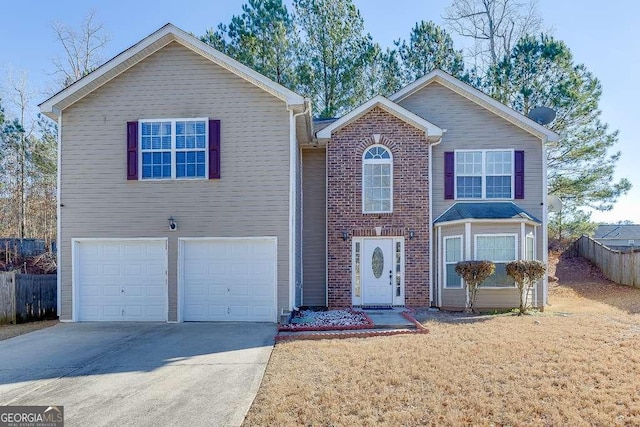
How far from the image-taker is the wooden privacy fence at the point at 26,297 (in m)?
11.2

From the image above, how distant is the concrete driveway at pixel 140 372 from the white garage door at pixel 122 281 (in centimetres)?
70

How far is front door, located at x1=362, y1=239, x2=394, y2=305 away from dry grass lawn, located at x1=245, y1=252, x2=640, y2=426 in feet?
10.9

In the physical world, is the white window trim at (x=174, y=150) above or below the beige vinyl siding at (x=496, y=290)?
above

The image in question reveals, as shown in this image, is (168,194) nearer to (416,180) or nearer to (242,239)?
(242,239)

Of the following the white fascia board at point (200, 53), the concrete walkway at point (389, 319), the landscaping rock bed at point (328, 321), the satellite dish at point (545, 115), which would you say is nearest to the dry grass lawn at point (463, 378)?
the concrete walkway at point (389, 319)

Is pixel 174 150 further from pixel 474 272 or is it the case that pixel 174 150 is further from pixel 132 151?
pixel 474 272

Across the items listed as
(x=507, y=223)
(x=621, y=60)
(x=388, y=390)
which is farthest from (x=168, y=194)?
(x=621, y=60)

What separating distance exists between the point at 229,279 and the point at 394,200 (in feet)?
17.7

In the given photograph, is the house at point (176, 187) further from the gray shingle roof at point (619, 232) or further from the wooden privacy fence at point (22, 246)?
the gray shingle roof at point (619, 232)

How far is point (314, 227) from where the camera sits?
1341 centimetres

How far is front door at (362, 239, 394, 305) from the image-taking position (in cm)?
1291

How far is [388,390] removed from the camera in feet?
18.6

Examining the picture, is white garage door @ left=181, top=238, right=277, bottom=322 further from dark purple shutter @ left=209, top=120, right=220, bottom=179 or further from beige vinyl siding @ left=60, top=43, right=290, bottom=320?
dark purple shutter @ left=209, top=120, right=220, bottom=179

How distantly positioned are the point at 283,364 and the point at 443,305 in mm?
7279
